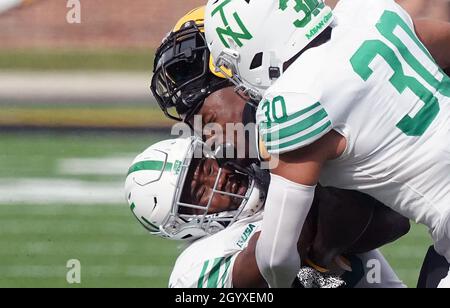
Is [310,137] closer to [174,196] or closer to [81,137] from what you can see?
[174,196]

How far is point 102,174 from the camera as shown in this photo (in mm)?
7164

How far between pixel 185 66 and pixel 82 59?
10.0 metres

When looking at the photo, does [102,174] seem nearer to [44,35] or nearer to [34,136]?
[34,136]

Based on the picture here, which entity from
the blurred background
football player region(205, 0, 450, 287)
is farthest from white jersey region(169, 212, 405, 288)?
the blurred background

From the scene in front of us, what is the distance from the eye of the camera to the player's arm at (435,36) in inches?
110

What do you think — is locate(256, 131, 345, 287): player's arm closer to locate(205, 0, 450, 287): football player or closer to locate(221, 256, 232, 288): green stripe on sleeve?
locate(205, 0, 450, 287): football player

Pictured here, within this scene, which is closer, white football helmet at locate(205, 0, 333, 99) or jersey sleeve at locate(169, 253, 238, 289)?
white football helmet at locate(205, 0, 333, 99)

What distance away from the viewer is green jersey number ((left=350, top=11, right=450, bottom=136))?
2566mm

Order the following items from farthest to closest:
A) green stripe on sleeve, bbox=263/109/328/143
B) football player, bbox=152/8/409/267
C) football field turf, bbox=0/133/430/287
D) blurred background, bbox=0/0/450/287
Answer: blurred background, bbox=0/0/450/287 → football field turf, bbox=0/133/430/287 → football player, bbox=152/8/409/267 → green stripe on sleeve, bbox=263/109/328/143

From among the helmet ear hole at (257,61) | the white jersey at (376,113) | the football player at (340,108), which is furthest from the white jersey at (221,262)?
the helmet ear hole at (257,61)

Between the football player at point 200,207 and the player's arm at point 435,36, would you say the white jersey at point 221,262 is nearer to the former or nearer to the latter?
the football player at point 200,207

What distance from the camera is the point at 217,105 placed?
305cm

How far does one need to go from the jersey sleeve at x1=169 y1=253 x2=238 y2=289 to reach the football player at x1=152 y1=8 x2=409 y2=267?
10.0 inches

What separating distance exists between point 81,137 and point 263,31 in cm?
663
